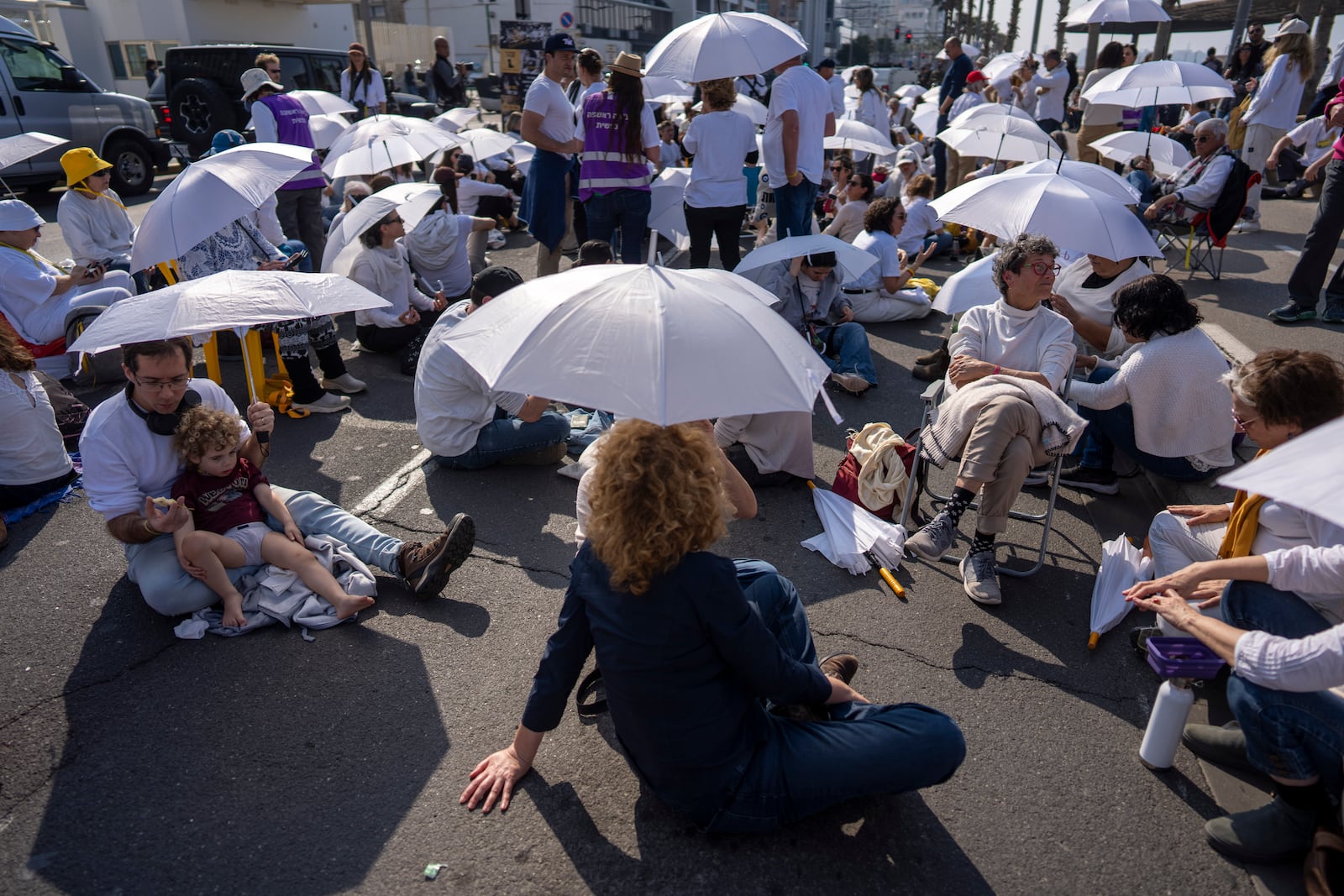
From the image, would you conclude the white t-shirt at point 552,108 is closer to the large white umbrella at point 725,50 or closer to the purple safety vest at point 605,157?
the purple safety vest at point 605,157

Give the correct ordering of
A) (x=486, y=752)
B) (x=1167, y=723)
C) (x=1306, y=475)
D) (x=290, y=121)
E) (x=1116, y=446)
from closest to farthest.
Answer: (x=1306, y=475), (x=1167, y=723), (x=486, y=752), (x=1116, y=446), (x=290, y=121)

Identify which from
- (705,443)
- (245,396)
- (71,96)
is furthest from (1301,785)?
(71,96)

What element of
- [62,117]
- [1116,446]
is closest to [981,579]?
[1116,446]

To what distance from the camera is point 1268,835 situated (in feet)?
8.25

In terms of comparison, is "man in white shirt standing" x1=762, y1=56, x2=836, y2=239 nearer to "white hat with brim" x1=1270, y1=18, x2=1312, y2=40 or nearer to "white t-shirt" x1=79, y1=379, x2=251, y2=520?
"white t-shirt" x1=79, y1=379, x2=251, y2=520

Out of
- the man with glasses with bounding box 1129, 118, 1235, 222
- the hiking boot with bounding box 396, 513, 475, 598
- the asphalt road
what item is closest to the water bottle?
the asphalt road

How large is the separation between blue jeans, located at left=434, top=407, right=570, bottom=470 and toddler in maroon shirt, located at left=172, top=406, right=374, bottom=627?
1344mm

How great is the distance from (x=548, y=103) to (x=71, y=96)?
34.0ft

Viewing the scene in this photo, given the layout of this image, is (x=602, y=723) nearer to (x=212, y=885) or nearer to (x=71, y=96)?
(x=212, y=885)

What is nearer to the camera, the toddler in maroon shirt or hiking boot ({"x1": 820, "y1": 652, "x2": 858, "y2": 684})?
hiking boot ({"x1": 820, "y1": 652, "x2": 858, "y2": 684})

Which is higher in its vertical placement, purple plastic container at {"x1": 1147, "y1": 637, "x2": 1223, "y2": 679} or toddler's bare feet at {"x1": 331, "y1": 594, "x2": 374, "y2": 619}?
purple plastic container at {"x1": 1147, "y1": 637, "x2": 1223, "y2": 679}

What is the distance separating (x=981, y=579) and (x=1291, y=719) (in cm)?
154

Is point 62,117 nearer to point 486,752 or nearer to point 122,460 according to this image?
point 122,460

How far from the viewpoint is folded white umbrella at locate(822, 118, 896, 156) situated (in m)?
10.3
